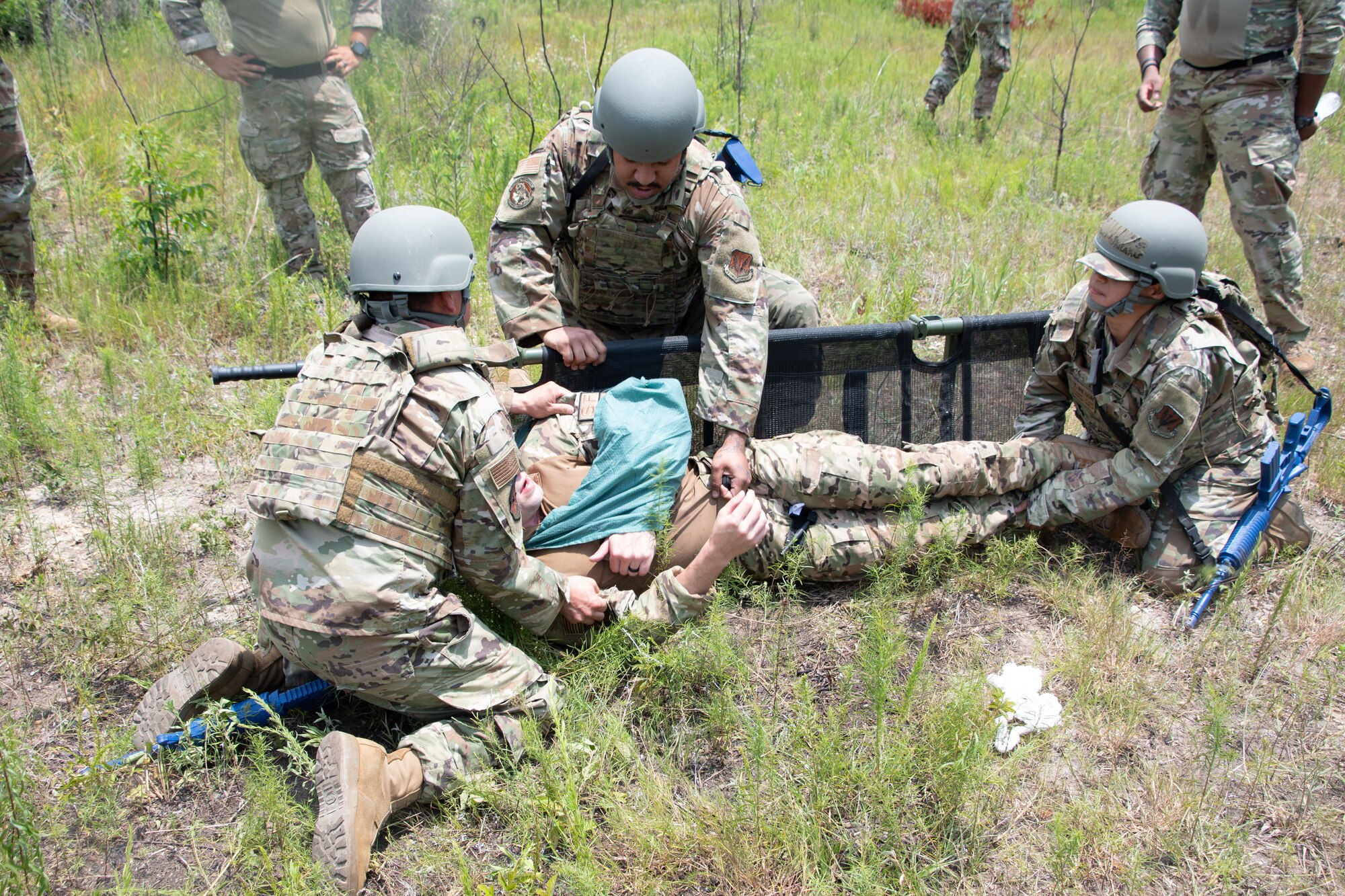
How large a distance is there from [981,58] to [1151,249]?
5.97m

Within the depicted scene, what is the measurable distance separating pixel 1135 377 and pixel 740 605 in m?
1.67

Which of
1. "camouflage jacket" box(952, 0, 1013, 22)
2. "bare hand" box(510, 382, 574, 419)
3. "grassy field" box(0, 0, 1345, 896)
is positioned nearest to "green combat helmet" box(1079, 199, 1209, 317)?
"grassy field" box(0, 0, 1345, 896)

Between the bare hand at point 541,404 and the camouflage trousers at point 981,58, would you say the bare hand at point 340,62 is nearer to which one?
the bare hand at point 541,404

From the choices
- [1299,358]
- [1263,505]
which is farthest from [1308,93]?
[1263,505]

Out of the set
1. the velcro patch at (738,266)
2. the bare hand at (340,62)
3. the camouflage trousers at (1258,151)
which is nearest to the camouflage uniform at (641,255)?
the velcro patch at (738,266)

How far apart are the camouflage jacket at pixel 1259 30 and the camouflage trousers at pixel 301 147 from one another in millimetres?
4549

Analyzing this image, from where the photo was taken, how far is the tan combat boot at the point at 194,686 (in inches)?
96.7

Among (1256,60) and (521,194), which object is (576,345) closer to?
(521,194)

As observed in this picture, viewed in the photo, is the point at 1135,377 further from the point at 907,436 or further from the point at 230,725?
the point at 230,725

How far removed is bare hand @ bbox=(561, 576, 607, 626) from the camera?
2.79 m

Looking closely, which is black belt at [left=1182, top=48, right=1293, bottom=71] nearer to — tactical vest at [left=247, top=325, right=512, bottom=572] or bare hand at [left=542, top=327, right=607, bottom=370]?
bare hand at [left=542, top=327, right=607, bottom=370]

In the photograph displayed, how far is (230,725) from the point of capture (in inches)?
96.2

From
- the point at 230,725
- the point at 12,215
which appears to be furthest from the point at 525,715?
the point at 12,215

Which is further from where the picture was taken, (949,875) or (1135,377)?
(1135,377)
